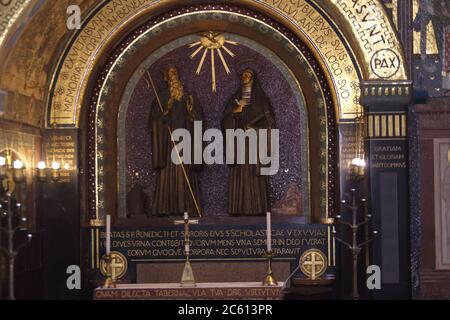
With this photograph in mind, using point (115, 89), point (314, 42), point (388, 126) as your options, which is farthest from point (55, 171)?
point (388, 126)

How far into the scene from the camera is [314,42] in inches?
616

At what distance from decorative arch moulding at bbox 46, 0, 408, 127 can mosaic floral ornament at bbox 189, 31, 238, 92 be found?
24.4 inches

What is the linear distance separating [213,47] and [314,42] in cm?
189

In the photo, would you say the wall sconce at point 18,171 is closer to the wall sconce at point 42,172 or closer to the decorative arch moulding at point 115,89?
the wall sconce at point 42,172

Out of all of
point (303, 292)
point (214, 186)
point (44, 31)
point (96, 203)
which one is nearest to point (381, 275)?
point (303, 292)

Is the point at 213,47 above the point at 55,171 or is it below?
above

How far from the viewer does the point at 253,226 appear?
1596 centimetres

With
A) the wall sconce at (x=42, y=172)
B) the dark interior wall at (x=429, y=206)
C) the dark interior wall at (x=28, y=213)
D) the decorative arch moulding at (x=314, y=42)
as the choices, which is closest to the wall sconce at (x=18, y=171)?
the dark interior wall at (x=28, y=213)

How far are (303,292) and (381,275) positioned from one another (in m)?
1.38

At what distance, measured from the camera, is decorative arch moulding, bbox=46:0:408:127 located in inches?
588

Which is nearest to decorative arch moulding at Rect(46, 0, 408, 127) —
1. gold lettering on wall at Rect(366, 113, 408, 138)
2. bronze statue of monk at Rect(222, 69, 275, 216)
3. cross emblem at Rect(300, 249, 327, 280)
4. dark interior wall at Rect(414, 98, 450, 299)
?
gold lettering on wall at Rect(366, 113, 408, 138)

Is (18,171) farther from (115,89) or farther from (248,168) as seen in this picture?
(248,168)

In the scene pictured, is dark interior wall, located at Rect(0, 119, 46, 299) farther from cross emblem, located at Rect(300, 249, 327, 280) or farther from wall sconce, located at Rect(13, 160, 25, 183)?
cross emblem, located at Rect(300, 249, 327, 280)

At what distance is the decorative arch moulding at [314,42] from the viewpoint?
49.0ft
